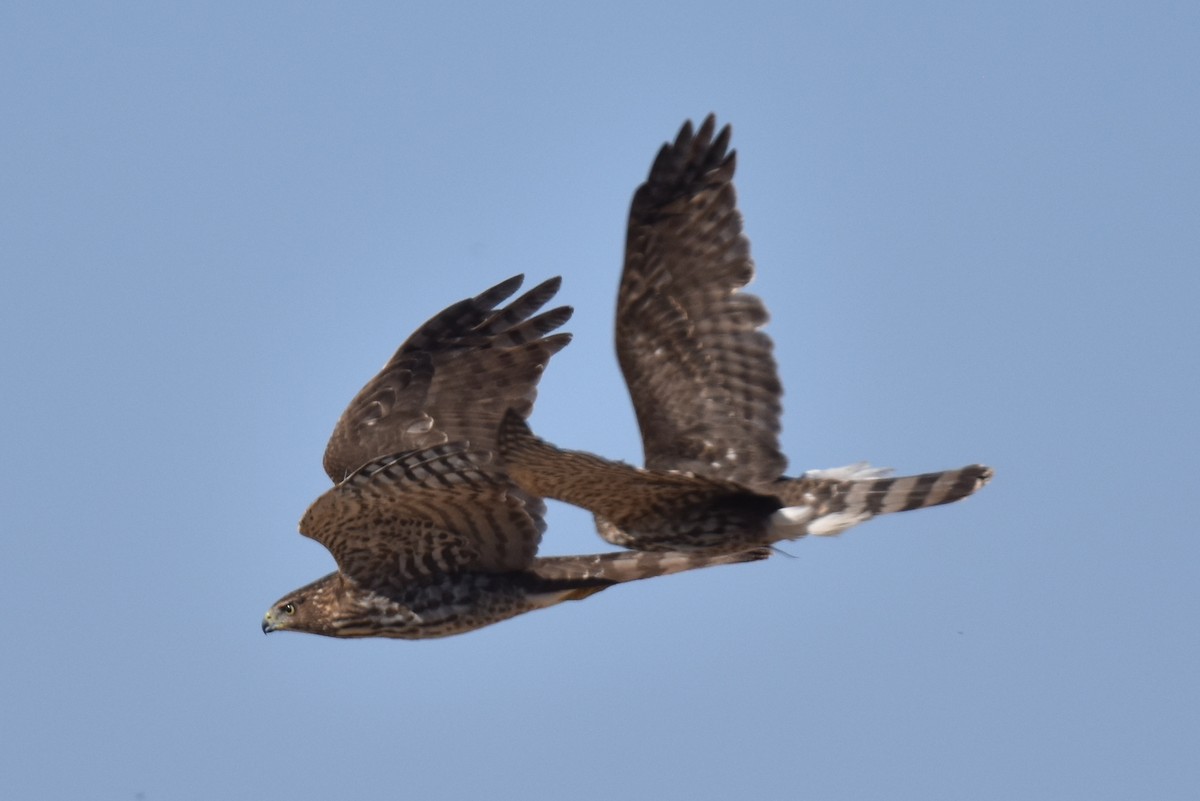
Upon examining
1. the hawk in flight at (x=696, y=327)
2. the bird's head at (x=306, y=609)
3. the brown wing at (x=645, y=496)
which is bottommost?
the bird's head at (x=306, y=609)

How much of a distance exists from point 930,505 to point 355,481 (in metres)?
3.37

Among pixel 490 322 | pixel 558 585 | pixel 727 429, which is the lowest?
pixel 558 585

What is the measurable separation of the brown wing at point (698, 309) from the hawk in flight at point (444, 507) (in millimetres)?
823

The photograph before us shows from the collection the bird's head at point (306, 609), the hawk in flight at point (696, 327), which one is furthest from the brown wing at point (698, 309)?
the bird's head at point (306, 609)

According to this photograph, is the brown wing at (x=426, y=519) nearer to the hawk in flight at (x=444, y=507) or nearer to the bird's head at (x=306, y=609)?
the hawk in flight at (x=444, y=507)

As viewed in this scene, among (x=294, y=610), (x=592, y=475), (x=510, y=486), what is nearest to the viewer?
(x=592, y=475)

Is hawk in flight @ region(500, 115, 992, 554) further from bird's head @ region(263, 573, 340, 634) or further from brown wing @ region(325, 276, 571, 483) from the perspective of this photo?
bird's head @ region(263, 573, 340, 634)

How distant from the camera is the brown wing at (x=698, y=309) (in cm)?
1376

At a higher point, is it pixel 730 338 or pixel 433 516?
pixel 730 338

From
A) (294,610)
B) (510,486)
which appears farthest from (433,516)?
(294,610)

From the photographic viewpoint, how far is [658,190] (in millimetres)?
13836

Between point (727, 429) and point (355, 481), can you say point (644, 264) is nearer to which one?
point (727, 429)

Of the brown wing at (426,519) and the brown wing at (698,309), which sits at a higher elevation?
the brown wing at (698,309)

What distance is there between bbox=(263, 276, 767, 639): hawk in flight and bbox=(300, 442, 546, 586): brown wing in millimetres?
10
